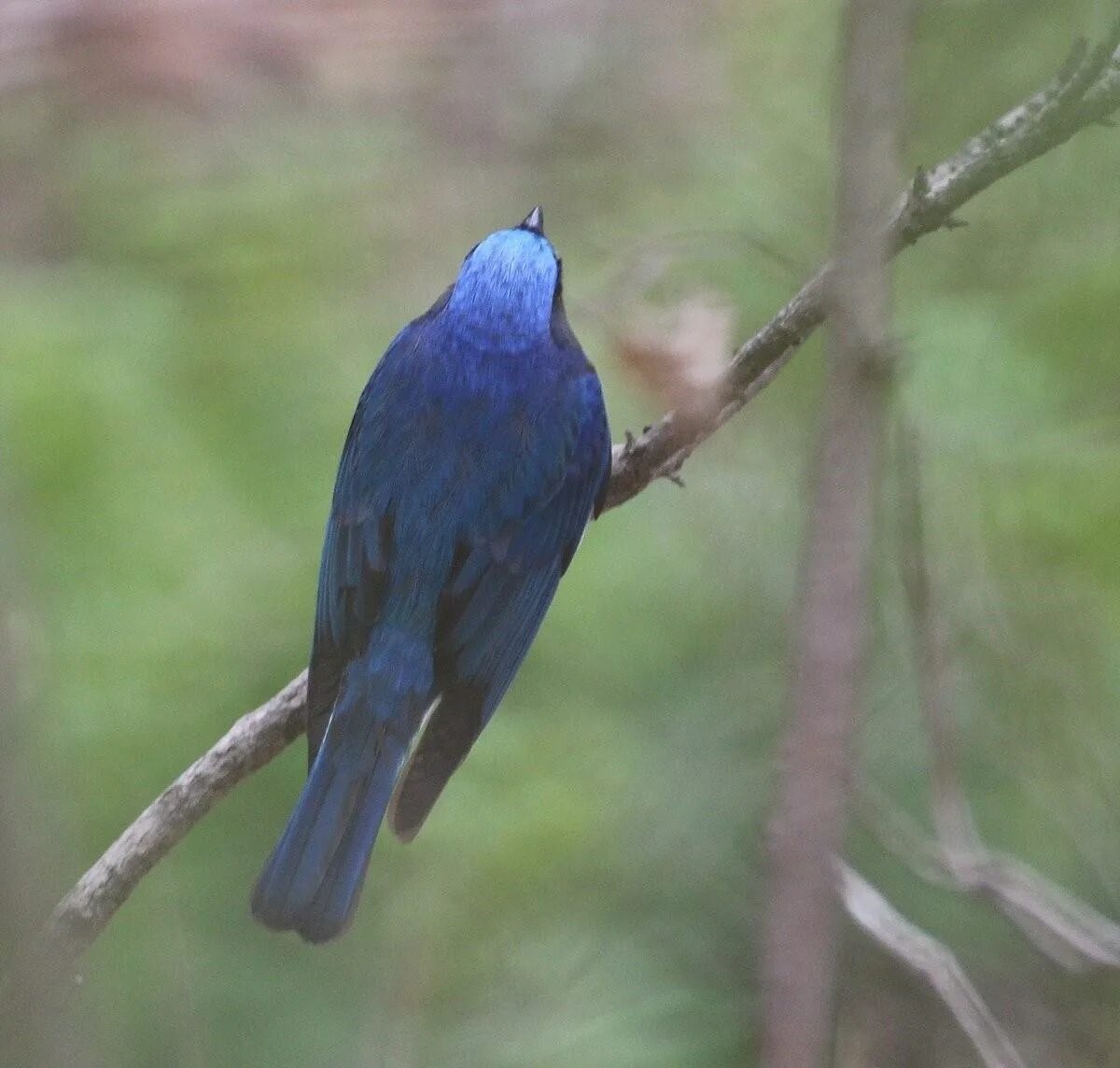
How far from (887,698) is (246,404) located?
66.2 inches

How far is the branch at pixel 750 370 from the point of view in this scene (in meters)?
2.34

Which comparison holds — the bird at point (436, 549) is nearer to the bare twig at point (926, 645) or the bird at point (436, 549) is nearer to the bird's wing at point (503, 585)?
the bird's wing at point (503, 585)

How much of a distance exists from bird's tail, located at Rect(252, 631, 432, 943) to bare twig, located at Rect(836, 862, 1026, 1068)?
2.82ft

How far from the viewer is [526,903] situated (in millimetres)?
3553

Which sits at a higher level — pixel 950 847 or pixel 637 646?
pixel 637 646

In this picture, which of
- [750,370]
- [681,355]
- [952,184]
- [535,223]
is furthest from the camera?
[535,223]

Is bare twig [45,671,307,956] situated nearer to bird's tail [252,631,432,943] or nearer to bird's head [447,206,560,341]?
bird's tail [252,631,432,943]

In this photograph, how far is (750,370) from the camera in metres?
2.69

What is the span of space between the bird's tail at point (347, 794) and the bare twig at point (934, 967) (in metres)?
0.86

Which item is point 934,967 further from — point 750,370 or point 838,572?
point 838,572

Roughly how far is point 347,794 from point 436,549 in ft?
1.67

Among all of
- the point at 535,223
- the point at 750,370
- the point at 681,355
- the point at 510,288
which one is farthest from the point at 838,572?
the point at 535,223

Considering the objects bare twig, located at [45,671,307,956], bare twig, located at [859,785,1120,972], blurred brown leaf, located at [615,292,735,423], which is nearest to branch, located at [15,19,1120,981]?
bare twig, located at [45,671,307,956]

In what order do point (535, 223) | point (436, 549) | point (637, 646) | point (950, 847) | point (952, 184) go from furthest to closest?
point (637, 646) < point (535, 223) < point (436, 549) < point (950, 847) < point (952, 184)
